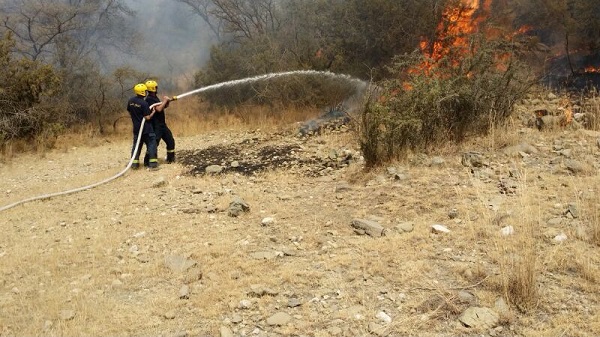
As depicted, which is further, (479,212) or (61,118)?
(61,118)

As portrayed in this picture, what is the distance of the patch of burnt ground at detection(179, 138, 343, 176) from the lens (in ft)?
21.7

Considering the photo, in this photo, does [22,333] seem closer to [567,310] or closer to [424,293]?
[424,293]

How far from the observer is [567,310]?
2.65 metres

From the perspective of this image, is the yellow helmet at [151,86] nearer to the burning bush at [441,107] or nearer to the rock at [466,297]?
the burning bush at [441,107]

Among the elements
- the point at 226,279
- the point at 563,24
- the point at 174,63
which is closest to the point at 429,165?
the point at 226,279

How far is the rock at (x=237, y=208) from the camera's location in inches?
186

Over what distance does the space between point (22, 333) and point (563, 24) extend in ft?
41.2

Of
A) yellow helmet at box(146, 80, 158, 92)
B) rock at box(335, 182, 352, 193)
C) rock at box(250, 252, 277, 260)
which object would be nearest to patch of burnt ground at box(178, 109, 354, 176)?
rock at box(335, 182, 352, 193)

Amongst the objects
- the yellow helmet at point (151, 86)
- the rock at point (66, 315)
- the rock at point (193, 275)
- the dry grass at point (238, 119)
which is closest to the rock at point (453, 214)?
the rock at point (193, 275)

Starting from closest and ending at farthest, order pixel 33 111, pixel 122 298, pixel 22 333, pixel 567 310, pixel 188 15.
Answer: pixel 567 310 < pixel 22 333 < pixel 122 298 < pixel 33 111 < pixel 188 15

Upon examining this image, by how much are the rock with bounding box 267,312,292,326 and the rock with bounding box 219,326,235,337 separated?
0.83 ft

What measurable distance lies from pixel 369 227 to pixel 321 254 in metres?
0.56

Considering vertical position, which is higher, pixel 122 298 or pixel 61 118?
pixel 61 118

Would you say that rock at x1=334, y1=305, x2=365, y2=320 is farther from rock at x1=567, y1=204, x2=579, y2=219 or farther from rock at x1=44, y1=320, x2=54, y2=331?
rock at x1=567, y1=204, x2=579, y2=219
